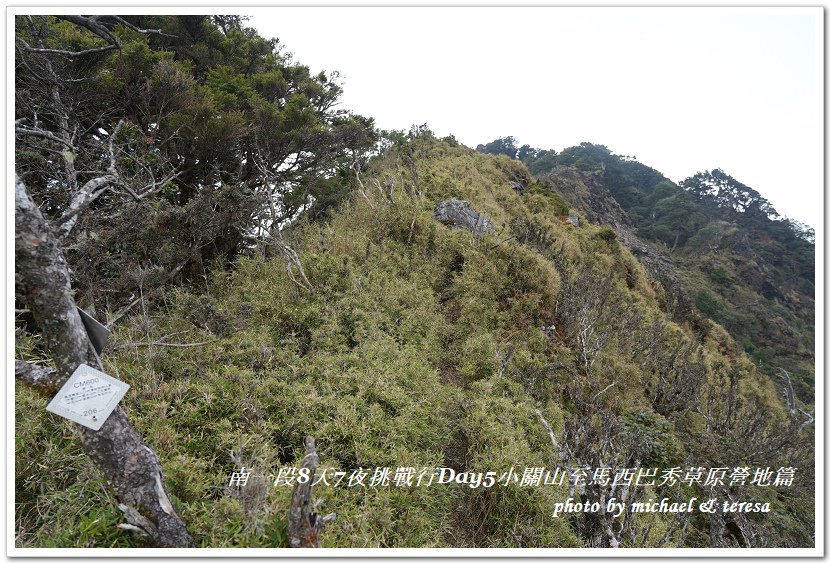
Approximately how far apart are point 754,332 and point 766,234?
58.7 ft

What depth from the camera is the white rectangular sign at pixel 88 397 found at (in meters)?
1.88

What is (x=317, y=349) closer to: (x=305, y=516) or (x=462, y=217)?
(x=305, y=516)

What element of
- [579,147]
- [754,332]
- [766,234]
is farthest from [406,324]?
[579,147]

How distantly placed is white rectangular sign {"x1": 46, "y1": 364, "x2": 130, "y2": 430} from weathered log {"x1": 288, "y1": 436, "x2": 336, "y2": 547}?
1.05 meters

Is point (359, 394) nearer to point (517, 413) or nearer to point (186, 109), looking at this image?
point (517, 413)

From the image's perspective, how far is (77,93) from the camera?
17.6 ft

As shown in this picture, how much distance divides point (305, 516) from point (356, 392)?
1.79m

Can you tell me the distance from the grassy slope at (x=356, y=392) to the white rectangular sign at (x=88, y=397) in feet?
2.55

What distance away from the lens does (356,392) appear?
12.9ft

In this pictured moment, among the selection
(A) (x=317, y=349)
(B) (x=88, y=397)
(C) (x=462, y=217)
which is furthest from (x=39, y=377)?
(C) (x=462, y=217)

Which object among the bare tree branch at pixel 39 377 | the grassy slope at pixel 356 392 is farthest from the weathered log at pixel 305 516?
the bare tree branch at pixel 39 377

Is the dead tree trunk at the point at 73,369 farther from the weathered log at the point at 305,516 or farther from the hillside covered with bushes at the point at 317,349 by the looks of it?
the weathered log at the point at 305,516

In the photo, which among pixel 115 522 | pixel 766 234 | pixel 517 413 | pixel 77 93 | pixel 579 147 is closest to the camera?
pixel 115 522

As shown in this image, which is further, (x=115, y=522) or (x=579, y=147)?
(x=579, y=147)
